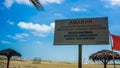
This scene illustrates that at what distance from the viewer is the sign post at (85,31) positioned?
12.9 m

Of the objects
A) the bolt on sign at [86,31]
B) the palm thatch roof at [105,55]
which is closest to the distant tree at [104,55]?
the palm thatch roof at [105,55]

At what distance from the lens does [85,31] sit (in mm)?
13047

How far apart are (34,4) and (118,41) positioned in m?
7.13

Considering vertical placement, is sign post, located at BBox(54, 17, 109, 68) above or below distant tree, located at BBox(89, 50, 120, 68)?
above

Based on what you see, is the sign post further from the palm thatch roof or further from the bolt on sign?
the palm thatch roof

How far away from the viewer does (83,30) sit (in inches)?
513

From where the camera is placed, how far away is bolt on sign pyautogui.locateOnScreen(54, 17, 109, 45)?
12.9m

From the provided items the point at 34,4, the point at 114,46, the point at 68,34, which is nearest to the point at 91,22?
the point at 68,34

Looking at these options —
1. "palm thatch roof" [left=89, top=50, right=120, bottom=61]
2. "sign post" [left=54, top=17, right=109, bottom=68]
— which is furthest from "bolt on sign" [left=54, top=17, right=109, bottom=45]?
"palm thatch roof" [left=89, top=50, right=120, bottom=61]

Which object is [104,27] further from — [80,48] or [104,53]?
[104,53]

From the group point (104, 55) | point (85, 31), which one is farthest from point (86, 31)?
point (104, 55)

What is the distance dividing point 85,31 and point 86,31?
52 mm

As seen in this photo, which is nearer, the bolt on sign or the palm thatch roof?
the bolt on sign

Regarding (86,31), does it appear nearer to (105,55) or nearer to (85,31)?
(85,31)
